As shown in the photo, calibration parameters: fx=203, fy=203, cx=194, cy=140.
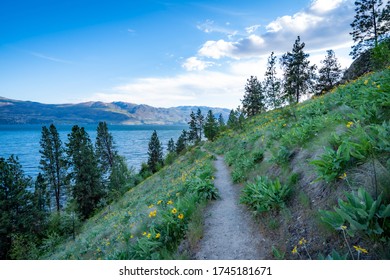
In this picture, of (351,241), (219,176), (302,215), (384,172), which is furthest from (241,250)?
(219,176)

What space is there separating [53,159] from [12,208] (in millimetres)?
12178

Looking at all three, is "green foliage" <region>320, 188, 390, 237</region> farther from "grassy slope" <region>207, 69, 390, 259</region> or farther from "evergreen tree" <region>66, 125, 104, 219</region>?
"evergreen tree" <region>66, 125, 104, 219</region>

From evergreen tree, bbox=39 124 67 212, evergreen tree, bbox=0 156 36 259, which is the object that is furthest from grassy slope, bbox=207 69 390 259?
evergreen tree, bbox=39 124 67 212

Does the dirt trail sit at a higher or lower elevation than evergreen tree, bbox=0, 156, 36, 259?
higher

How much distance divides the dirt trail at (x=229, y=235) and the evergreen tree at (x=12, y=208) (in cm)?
2783

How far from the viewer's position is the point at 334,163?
11.7ft

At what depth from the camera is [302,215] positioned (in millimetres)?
3889

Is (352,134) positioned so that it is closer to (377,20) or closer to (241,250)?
(241,250)

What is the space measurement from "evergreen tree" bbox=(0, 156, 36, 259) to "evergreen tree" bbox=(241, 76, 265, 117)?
48.2 m

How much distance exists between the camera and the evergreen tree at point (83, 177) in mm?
33375

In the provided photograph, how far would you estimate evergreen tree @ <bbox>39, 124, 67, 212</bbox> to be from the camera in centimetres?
3525

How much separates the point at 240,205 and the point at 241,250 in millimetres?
2180

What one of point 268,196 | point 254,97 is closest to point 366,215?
point 268,196

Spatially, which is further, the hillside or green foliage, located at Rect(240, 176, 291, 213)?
green foliage, located at Rect(240, 176, 291, 213)
